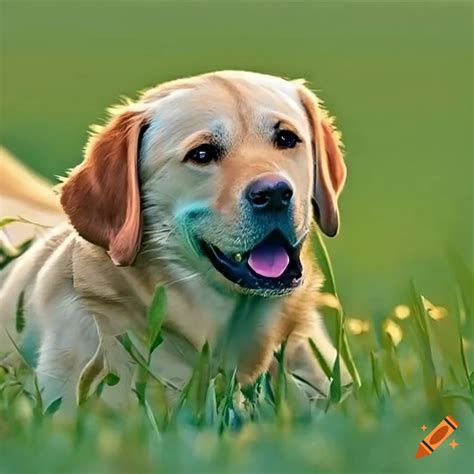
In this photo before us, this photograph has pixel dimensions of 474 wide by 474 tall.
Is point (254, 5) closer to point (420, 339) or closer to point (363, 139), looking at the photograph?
point (363, 139)

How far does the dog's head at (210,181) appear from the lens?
6.70ft

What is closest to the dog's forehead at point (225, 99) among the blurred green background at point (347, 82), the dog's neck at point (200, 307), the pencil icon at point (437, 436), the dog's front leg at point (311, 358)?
the blurred green background at point (347, 82)

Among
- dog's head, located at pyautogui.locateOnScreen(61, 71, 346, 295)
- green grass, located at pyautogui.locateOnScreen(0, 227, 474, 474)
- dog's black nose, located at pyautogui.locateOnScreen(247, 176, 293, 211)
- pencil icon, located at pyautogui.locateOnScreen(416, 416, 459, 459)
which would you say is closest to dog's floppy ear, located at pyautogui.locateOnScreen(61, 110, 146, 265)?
dog's head, located at pyautogui.locateOnScreen(61, 71, 346, 295)

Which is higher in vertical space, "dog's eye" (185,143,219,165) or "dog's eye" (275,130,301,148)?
"dog's eye" (275,130,301,148)

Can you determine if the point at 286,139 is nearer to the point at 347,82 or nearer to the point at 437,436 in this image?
the point at 347,82

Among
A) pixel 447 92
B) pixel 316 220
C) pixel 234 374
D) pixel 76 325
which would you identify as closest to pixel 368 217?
pixel 316 220

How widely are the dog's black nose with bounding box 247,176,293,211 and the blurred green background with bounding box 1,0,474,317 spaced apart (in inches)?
11.9

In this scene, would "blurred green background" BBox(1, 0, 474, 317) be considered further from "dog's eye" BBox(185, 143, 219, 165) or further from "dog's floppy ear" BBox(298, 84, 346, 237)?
"dog's eye" BBox(185, 143, 219, 165)

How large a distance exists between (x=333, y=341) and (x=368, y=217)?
25 centimetres

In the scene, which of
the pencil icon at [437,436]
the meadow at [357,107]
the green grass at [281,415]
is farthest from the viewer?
the meadow at [357,107]

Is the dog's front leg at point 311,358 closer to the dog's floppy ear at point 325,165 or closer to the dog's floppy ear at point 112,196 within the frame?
the dog's floppy ear at point 325,165

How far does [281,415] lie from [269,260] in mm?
274

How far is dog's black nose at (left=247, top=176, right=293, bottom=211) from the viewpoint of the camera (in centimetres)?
199

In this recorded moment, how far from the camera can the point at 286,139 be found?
2.12 meters
